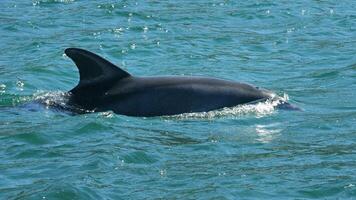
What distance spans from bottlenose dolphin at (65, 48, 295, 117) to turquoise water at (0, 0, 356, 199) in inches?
9.9

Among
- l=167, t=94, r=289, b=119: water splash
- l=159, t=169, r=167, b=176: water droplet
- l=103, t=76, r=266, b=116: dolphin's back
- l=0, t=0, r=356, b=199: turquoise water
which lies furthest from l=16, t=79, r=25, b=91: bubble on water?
l=159, t=169, r=167, b=176: water droplet

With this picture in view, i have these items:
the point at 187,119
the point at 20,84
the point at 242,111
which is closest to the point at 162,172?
the point at 187,119

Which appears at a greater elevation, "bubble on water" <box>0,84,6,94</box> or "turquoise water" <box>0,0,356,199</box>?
"turquoise water" <box>0,0,356,199</box>

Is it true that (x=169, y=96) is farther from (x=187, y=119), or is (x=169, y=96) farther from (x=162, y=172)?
(x=162, y=172)

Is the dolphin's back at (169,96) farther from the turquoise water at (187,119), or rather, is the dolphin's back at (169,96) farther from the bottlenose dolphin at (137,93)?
the turquoise water at (187,119)

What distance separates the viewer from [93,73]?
48.1ft

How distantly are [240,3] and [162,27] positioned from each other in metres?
4.12

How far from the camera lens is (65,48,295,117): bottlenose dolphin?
1460 centimetres

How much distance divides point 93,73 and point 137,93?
2.18 ft

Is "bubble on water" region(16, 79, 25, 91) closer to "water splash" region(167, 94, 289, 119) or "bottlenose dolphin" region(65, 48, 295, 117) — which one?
"bottlenose dolphin" region(65, 48, 295, 117)

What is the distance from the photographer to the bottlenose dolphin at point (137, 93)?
14.6 m

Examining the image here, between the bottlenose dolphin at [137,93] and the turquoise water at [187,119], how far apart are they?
0.83 ft

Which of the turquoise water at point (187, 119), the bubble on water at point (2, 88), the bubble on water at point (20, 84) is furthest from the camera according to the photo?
the bubble on water at point (20, 84)

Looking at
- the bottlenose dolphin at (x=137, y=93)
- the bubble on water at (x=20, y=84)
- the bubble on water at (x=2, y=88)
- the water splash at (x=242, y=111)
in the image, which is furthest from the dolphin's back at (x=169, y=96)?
the bubble on water at (x=20, y=84)
